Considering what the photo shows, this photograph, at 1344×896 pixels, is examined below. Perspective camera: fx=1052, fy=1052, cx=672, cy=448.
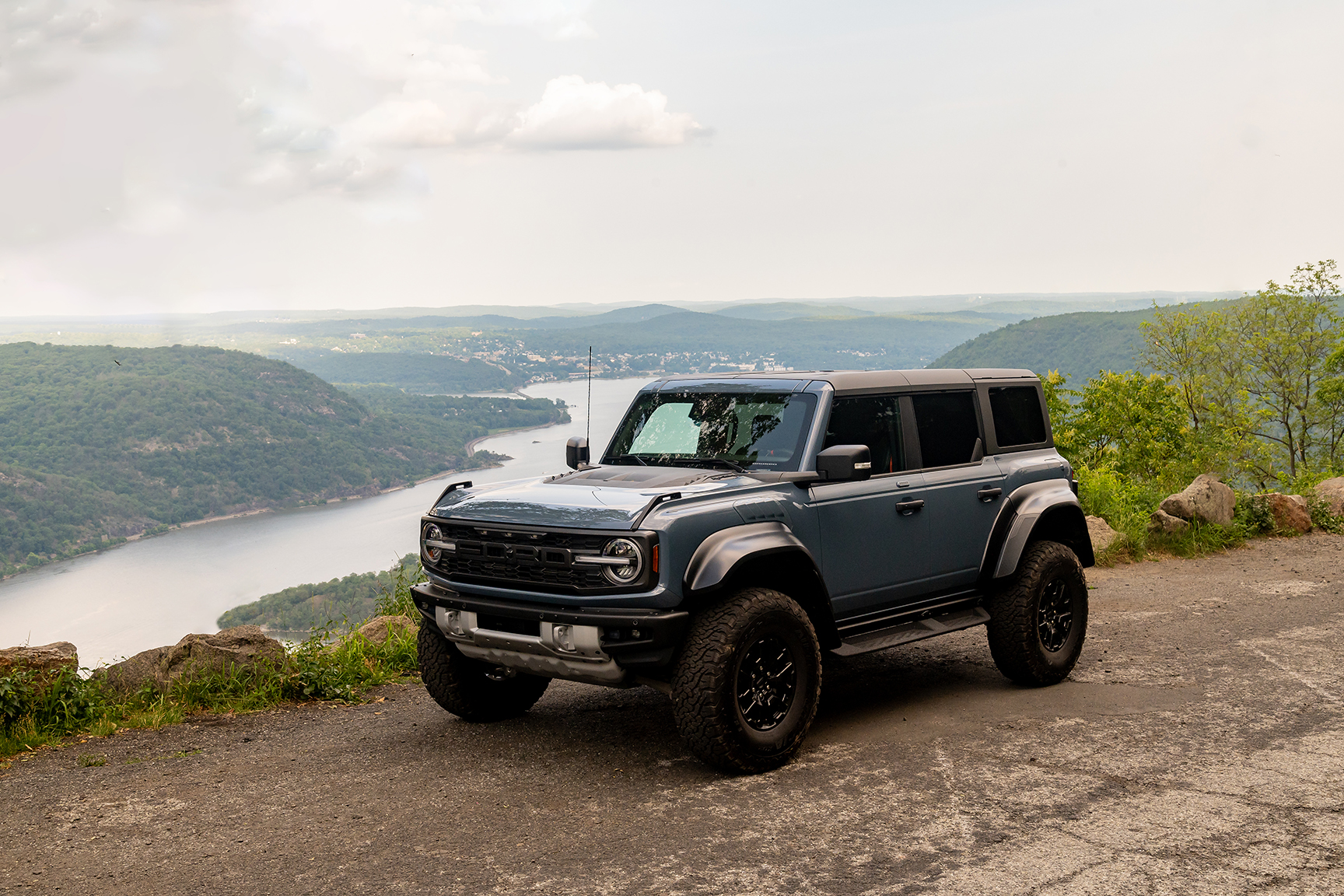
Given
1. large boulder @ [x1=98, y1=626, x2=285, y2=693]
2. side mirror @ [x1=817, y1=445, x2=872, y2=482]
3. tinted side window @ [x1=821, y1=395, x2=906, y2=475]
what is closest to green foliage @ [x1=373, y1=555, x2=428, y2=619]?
large boulder @ [x1=98, y1=626, x2=285, y2=693]

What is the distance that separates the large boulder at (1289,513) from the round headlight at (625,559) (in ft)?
39.1

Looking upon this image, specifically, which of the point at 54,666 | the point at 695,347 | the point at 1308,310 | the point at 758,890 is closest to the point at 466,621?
the point at 758,890

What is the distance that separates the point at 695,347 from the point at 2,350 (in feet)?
299

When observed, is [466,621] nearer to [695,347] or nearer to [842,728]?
[842,728]

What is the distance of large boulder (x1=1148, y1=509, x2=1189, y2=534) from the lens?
12.9 m

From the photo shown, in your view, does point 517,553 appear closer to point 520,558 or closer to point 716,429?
point 520,558

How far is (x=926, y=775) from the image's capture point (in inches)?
205

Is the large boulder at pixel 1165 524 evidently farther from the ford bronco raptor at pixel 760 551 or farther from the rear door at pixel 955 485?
the rear door at pixel 955 485

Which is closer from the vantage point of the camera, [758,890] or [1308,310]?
[758,890]

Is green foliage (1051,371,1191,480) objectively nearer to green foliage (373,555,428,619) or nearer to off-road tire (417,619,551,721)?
green foliage (373,555,428,619)

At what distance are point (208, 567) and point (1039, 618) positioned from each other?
278 feet

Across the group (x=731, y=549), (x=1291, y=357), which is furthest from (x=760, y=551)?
(x=1291, y=357)

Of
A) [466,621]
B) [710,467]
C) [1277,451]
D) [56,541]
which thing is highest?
[710,467]

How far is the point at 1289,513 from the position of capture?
1392cm
